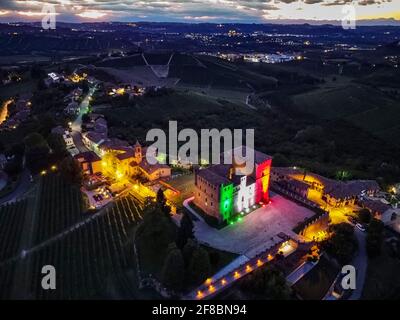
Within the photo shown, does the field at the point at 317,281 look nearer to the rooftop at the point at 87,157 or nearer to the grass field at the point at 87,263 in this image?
the grass field at the point at 87,263

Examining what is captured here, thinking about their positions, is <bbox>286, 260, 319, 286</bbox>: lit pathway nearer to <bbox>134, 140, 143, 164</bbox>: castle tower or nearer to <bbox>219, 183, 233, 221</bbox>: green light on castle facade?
<bbox>219, 183, 233, 221</bbox>: green light on castle facade

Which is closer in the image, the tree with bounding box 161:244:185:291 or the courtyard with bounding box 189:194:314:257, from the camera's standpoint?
the tree with bounding box 161:244:185:291

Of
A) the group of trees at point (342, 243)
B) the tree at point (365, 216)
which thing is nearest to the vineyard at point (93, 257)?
the group of trees at point (342, 243)

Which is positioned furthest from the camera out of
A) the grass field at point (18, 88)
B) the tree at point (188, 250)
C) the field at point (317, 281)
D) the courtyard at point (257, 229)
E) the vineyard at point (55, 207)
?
the grass field at point (18, 88)

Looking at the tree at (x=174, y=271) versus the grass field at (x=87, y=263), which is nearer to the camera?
the tree at (x=174, y=271)

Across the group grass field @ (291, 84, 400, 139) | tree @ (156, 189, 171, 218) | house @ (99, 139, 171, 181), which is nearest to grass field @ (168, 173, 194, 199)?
house @ (99, 139, 171, 181)

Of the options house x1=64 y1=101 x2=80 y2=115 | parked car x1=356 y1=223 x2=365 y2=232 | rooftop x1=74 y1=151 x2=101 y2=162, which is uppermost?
house x1=64 y1=101 x2=80 y2=115

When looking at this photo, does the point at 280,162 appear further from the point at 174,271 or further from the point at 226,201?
the point at 174,271

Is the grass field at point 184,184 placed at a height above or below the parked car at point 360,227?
above
